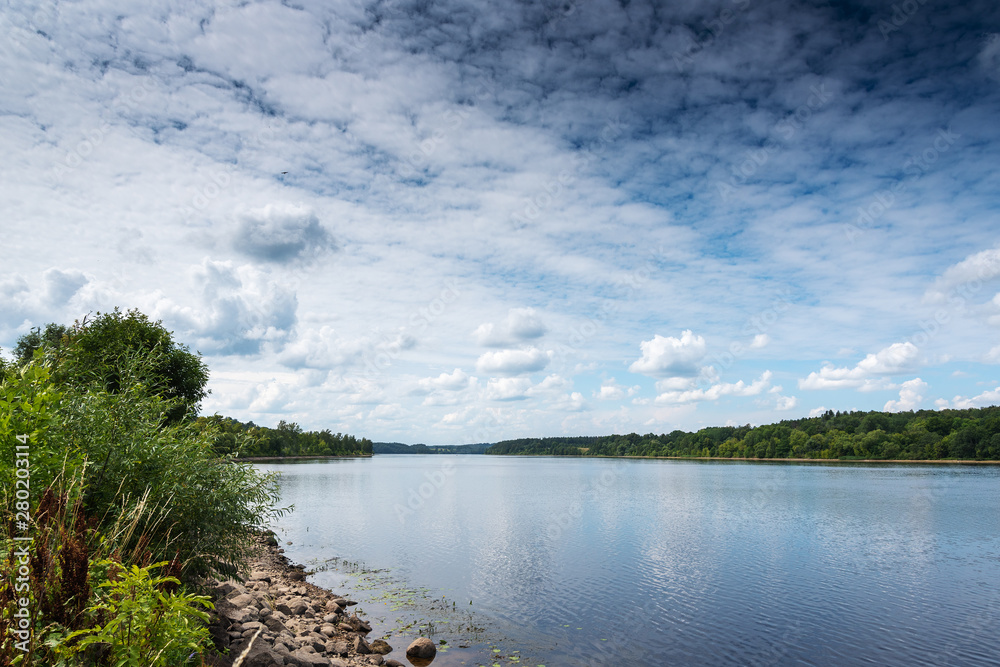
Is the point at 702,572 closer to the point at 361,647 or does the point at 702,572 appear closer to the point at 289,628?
the point at 361,647

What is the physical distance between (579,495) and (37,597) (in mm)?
69516

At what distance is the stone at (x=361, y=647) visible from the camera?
59.8 ft

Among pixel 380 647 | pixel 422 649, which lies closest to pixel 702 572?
pixel 422 649

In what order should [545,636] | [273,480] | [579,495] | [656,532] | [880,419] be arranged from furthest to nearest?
[880,419]
[579,495]
[656,532]
[545,636]
[273,480]

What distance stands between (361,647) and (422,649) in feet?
6.95

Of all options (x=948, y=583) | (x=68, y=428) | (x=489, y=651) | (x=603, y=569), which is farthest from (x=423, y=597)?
(x=948, y=583)

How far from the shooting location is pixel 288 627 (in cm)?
1898

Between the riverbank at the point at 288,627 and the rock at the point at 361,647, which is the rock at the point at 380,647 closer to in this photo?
the riverbank at the point at 288,627

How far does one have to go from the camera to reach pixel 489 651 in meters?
18.9

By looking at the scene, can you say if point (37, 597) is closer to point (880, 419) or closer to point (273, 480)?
point (273, 480)
